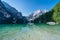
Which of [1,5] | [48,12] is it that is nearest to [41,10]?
[48,12]

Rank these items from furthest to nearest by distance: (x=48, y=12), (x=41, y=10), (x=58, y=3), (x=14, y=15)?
(x=14, y=15)
(x=41, y=10)
(x=48, y=12)
(x=58, y=3)

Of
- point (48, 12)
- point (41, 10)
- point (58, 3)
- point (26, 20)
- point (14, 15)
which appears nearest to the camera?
point (58, 3)

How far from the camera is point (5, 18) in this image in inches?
2306

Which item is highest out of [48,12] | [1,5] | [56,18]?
[1,5]

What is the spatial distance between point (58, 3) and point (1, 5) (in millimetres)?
29104

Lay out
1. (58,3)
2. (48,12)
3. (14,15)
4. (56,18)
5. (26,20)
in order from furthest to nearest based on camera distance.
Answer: (14,15)
(26,20)
(48,12)
(58,3)
(56,18)

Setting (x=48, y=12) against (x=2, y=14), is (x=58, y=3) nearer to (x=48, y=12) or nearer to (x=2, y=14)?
(x=48, y=12)

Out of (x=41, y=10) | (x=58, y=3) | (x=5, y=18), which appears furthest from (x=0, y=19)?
(x=58, y=3)

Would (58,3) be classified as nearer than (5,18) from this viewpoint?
Yes

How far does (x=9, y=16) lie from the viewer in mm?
60844

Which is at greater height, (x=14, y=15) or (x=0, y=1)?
(x=0, y=1)

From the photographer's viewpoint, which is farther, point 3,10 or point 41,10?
point 3,10

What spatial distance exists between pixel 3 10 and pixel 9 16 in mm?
3492

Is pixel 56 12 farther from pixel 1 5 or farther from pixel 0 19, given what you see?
pixel 1 5
